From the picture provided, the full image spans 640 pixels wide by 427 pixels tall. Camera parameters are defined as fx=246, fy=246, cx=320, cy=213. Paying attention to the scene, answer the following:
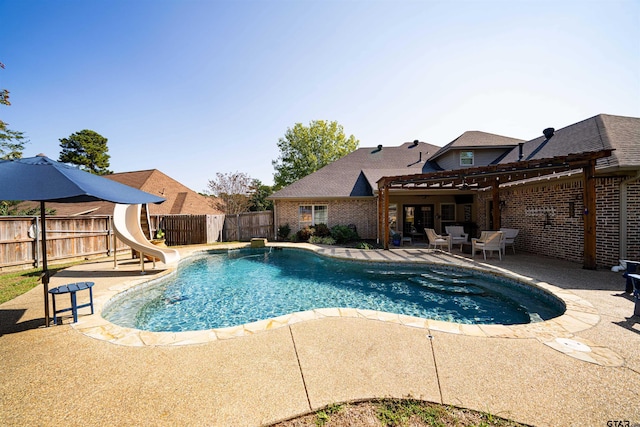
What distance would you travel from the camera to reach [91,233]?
1055 cm

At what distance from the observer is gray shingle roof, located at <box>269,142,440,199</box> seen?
50.2 feet

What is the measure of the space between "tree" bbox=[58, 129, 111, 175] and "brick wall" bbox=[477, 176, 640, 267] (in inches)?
1557

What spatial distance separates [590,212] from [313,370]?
9013mm

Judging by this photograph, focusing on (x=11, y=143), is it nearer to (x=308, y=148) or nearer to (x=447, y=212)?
(x=308, y=148)

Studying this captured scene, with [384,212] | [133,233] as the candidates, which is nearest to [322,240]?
[384,212]

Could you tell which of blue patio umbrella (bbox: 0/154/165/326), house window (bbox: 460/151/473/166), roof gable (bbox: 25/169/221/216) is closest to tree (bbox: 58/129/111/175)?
roof gable (bbox: 25/169/221/216)

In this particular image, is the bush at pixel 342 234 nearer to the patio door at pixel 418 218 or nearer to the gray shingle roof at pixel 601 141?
the patio door at pixel 418 218

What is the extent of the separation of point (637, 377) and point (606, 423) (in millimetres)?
1148

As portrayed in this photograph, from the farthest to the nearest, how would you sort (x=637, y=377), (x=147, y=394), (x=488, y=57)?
(x=488, y=57), (x=637, y=377), (x=147, y=394)

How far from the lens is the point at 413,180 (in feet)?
34.8

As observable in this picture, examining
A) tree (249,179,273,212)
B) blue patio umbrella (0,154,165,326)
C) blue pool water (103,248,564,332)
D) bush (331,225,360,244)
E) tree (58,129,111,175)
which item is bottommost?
blue pool water (103,248,564,332)

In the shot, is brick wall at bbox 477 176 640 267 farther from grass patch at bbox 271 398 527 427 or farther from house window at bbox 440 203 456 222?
grass patch at bbox 271 398 527 427

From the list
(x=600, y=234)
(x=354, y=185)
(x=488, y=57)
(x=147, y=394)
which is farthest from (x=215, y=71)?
(x=600, y=234)

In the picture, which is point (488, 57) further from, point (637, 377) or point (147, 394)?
point (147, 394)
